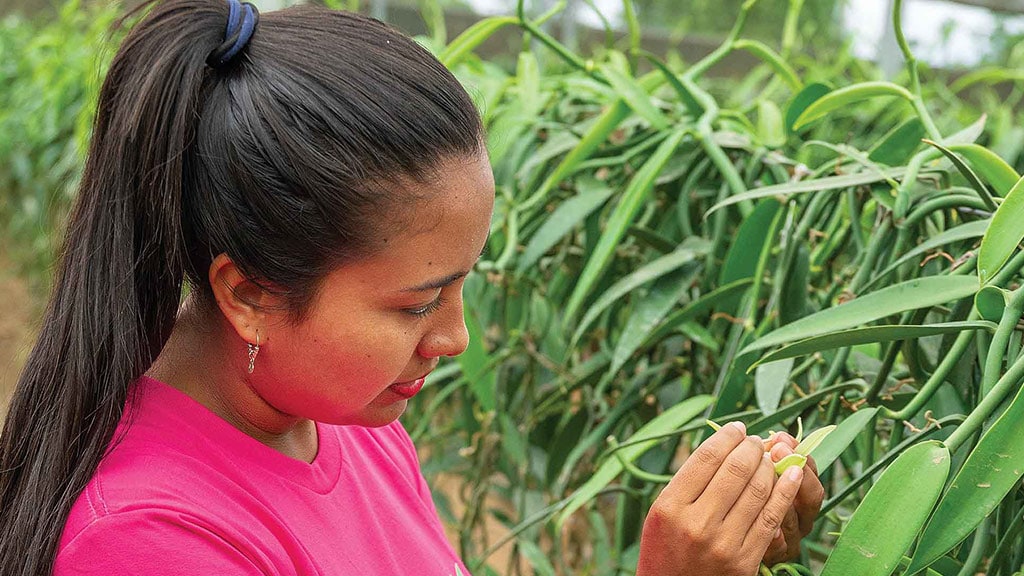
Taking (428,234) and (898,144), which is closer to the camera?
(428,234)

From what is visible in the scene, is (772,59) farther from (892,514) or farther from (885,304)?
(892,514)

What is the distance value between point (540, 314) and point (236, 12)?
567 millimetres

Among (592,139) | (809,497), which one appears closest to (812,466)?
(809,497)

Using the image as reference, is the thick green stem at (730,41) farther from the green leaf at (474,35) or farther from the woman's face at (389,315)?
the woman's face at (389,315)

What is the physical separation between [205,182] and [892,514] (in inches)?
14.3

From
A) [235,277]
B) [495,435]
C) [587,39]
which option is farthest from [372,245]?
[587,39]

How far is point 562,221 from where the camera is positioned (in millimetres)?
1013

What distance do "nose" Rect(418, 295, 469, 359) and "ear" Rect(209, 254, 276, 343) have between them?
8cm

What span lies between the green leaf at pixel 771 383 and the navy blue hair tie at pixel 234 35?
1.20 ft

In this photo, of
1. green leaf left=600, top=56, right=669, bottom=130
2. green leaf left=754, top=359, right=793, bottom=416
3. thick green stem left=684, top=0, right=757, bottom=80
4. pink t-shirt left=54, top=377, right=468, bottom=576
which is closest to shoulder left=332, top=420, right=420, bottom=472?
pink t-shirt left=54, top=377, right=468, bottom=576

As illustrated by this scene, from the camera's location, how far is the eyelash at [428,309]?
59 cm

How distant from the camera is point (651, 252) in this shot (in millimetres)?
1054

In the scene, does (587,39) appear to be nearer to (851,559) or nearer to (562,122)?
(562,122)

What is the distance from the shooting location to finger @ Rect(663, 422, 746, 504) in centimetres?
52
